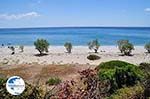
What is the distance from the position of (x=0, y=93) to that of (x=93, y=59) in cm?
3686

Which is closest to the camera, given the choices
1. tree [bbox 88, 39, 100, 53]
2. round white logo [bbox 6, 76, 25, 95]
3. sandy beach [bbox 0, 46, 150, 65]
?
round white logo [bbox 6, 76, 25, 95]

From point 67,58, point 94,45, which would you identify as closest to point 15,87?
point 67,58

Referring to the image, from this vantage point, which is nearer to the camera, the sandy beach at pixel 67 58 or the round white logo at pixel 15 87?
the round white logo at pixel 15 87

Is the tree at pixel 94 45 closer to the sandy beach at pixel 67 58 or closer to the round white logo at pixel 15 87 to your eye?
the sandy beach at pixel 67 58

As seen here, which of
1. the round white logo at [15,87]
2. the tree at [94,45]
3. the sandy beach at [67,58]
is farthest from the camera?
the tree at [94,45]

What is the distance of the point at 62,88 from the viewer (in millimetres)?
7277

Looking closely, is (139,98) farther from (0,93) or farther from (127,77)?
(0,93)

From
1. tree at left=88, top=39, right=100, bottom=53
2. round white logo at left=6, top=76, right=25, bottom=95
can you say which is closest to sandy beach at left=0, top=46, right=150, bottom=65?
tree at left=88, top=39, right=100, bottom=53

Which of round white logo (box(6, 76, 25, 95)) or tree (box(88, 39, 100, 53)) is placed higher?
round white logo (box(6, 76, 25, 95))

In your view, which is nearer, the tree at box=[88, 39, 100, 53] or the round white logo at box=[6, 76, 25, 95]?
the round white logo at box=[6, 76, 25, 95]

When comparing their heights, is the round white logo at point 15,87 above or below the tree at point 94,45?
above

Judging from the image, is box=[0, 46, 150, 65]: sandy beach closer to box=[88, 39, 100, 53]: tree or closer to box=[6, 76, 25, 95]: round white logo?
box=[88, 39, 100, 53]: tree

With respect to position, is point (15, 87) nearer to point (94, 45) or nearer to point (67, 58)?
point (67, 58)

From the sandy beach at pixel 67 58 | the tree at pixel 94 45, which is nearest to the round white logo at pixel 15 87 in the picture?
the sandy beach at pixel 67 58
